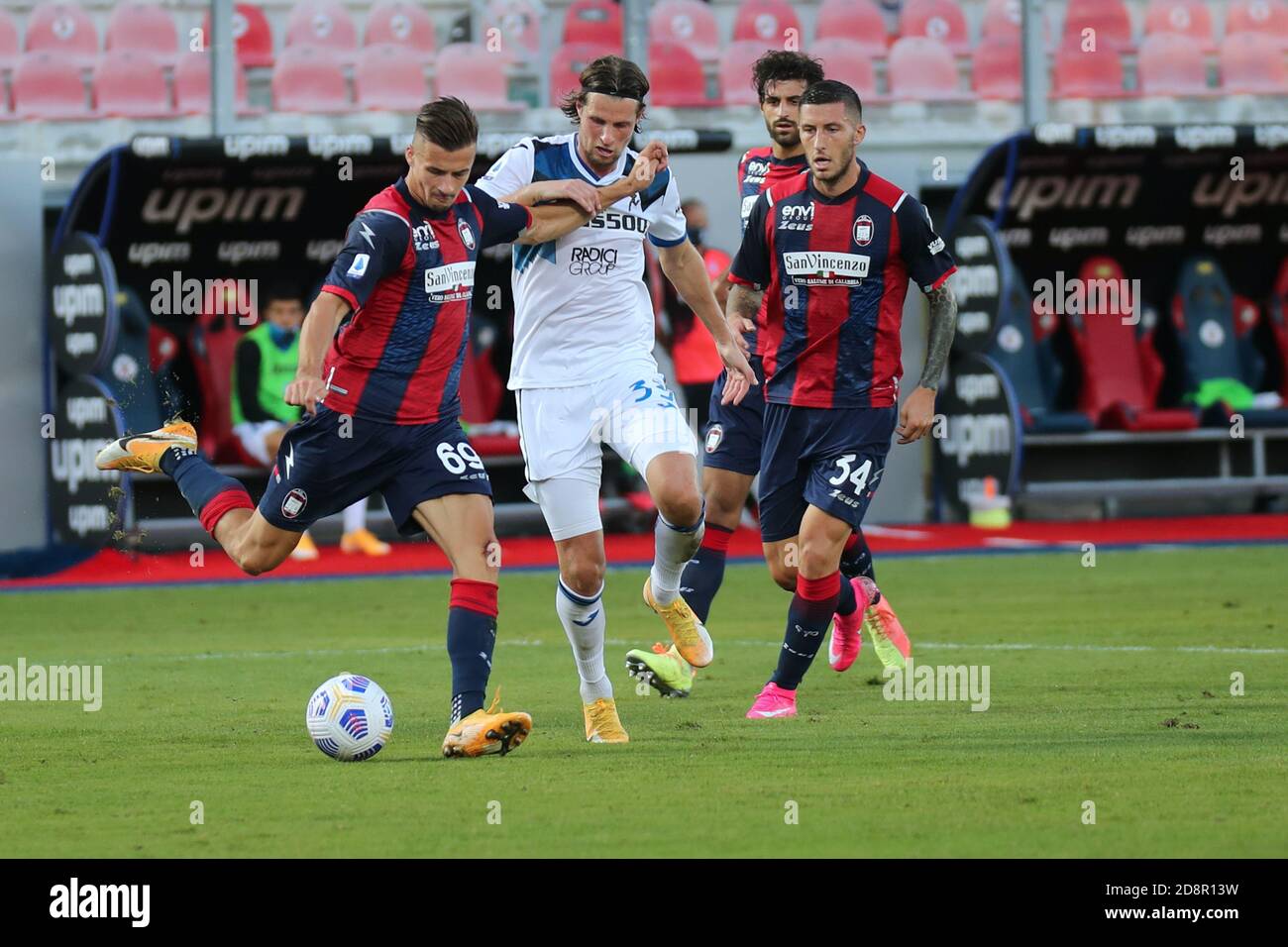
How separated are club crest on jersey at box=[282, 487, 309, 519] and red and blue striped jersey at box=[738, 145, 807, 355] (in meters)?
2.19

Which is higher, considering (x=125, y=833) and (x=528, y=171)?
(x=528, y=171)

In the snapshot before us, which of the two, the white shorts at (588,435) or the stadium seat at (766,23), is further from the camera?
the stadium seat at (766,23)

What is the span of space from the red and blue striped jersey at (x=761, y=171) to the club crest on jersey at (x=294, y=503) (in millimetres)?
2190

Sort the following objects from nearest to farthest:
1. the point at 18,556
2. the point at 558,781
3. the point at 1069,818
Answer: the point at 1069,818
the point at 558,781
the point at 18,556

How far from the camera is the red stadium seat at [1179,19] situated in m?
20.2

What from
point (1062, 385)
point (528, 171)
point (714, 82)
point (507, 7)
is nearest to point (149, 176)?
point (507, 7)

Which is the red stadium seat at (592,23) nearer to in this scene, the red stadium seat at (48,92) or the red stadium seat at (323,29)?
the red stadium seat at (323,29)

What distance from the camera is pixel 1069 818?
511 centimetres

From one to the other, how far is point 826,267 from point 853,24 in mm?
12927

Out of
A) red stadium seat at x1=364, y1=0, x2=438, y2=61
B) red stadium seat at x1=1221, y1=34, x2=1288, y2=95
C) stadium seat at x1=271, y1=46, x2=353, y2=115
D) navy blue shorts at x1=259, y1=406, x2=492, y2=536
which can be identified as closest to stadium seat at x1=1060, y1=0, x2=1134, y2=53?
red stadium seat at x1=1221, y1=34, x2=1288, y2=95

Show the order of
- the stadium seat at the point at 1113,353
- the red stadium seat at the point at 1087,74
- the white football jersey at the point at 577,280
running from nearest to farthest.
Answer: the white football jersey at the point at 577,280 → the stadium seat at the point at 1113,353 → the red stadium seat at the point at 1087,74

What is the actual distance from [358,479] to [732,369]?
1509 mm

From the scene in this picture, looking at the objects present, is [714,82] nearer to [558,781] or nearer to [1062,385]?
[1062,385]

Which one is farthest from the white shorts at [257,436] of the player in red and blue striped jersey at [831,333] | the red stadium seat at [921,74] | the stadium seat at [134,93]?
the player in red and blue striped jersey at [831,333]
